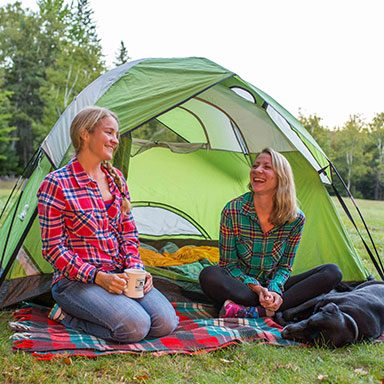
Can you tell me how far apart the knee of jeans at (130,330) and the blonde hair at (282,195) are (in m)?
1.01

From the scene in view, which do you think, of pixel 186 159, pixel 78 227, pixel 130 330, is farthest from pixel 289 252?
pixel 186 159

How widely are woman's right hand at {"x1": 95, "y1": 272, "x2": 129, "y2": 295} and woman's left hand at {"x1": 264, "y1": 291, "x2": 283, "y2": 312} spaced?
2.88ft

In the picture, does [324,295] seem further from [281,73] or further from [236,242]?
[281,73]

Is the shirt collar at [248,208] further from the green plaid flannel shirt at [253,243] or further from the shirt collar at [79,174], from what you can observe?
the shirt collar at [79,174]

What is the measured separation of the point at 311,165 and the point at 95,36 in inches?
816

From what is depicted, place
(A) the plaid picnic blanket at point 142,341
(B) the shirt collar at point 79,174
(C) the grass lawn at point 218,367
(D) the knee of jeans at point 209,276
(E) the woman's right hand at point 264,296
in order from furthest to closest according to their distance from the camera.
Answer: (D) the knee of jeans at point 209,276
(E) the woman's right hand at point 264,296
(B) the shirt collar at point 79,174
(A) the plaid picnic blanket at point 142,341
(C) the grass lawn at point 218,367

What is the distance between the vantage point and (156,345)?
195cm

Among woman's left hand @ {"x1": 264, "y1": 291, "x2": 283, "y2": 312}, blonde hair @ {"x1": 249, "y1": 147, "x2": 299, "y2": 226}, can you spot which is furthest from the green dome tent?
woman's left hand @ {"x1": 264, "y1": 291, "x2": 283, "y2": 312}

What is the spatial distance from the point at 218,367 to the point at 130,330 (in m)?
0.44

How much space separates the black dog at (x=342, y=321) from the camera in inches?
78.6

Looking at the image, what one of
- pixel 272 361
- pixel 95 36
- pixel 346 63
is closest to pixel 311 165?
pixel 272 361

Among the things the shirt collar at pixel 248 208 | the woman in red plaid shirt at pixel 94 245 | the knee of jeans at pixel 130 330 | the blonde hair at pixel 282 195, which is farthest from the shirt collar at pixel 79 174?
the blonde hair at pixel 282 195

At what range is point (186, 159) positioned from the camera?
4.28 m

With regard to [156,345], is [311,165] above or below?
above
